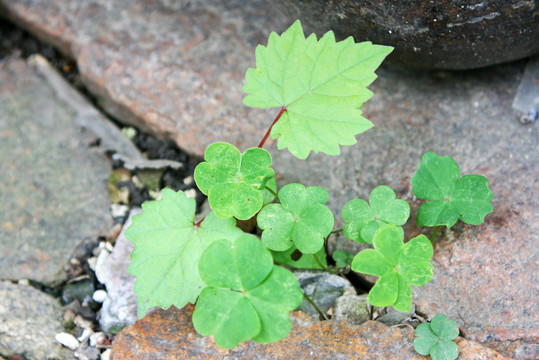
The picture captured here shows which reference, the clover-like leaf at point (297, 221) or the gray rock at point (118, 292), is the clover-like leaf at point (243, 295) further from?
the gray rock at point (118, 292)

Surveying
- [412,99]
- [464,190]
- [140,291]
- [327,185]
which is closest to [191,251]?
[140,291]

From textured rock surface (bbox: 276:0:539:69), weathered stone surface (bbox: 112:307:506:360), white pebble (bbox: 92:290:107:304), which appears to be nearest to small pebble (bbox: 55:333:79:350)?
white pebble (bbox: 92:290:107:304)

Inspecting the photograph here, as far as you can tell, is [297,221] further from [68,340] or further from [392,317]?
[68,340]

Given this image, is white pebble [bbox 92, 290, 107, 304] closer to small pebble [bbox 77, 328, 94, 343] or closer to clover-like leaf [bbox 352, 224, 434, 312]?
small pebble [bbox 77, 328, 94, 343]

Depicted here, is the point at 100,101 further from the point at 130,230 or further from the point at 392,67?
the point at 392,67

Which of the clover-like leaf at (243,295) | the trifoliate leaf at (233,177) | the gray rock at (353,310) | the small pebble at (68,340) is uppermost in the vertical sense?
the trifoliate leaf at (233,177)

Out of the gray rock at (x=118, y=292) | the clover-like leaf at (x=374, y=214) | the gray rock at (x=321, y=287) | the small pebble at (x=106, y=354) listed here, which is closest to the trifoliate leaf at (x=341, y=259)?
the gray rock at (x=321, y=287)
